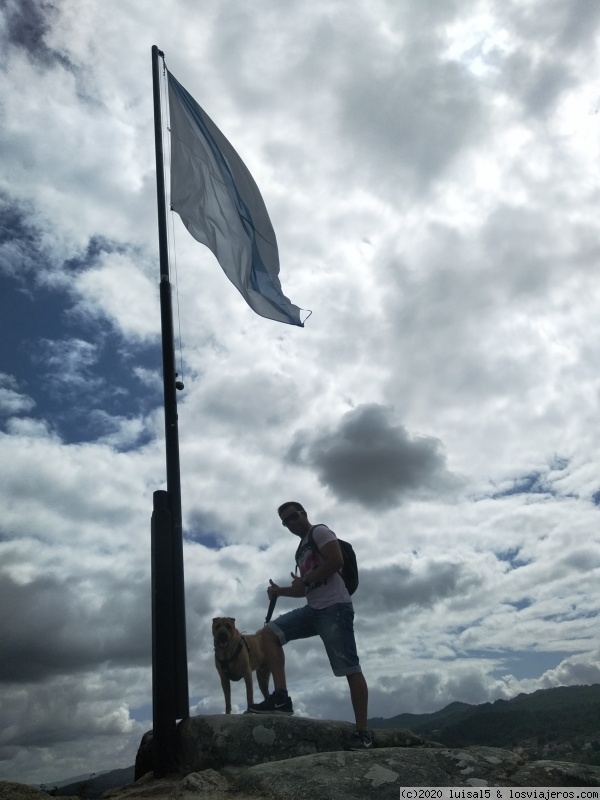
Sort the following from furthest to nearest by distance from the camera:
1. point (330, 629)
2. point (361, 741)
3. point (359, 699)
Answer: point (330, 629)
point (359, 699)
point (361, 741)

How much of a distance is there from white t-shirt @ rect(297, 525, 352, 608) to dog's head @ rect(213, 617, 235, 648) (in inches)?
86.0

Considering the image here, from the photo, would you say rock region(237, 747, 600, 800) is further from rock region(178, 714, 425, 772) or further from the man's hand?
the man's hand

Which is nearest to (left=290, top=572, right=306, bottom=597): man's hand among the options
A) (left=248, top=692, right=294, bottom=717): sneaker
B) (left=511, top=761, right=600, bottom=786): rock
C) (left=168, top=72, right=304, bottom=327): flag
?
(left=248, top=692, right=294, bottom=717): sneaker

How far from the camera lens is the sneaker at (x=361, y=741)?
6723mm

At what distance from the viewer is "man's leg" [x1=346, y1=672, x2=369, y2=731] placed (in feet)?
23.0

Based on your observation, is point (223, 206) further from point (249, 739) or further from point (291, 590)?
point (249, 739)

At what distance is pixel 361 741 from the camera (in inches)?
266

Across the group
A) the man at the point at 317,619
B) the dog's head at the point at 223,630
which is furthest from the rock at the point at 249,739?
the dog's head at the point at 223,630

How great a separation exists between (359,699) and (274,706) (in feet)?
3.30

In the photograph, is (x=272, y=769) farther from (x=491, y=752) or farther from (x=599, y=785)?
(x=599, y=785)

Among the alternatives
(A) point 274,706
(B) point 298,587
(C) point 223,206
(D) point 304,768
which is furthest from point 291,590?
(C) point 223,206

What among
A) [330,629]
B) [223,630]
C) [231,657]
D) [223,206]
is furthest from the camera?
[223,206]

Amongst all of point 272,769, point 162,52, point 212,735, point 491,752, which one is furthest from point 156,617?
point 162,52

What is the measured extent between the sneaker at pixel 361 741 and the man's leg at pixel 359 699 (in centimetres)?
11
